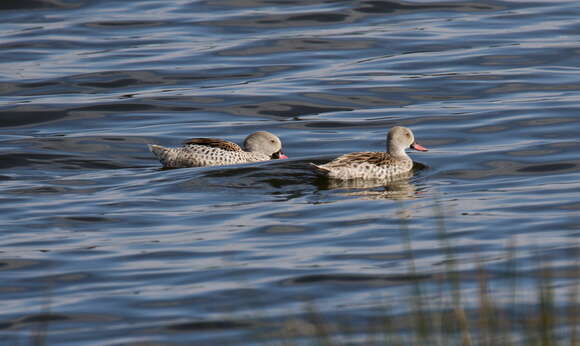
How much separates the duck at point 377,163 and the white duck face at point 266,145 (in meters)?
1.70

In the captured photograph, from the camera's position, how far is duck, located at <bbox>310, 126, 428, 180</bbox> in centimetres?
1405

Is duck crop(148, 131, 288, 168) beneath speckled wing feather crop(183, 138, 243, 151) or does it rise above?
beneath

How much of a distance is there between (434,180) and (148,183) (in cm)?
334

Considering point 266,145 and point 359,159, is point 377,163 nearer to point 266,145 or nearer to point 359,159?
point 359,159

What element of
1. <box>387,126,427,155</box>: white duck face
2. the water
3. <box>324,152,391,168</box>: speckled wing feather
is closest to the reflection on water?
the water

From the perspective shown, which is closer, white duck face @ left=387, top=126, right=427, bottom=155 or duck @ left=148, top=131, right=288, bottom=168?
white duck face @ left=387, top=126, right=427, bottom=155

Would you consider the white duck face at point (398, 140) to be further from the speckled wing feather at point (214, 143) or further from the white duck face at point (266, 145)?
the speckled wing feather at point (214, 143)

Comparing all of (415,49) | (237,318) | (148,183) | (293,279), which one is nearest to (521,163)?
(148,183)

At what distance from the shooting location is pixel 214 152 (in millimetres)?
15547

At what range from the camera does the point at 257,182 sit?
1444cm

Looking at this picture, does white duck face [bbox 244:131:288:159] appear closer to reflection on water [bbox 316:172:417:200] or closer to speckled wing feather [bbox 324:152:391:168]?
reflection on water [bbox 316:172:417:200]

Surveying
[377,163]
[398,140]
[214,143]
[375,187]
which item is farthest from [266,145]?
[375,187]

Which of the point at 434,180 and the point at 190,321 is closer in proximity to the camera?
the point at 190,321

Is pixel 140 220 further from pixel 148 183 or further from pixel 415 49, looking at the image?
Answer: pixel 415 49
